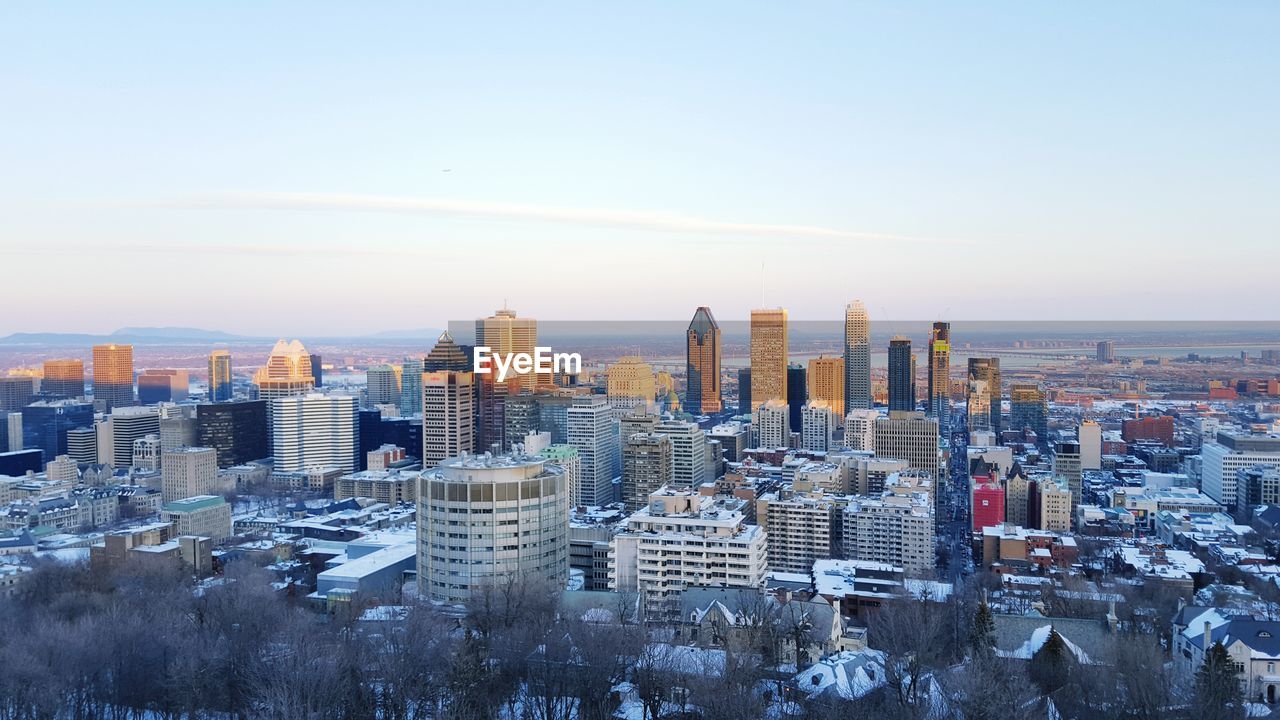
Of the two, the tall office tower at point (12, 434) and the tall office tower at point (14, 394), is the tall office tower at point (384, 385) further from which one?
the tall office tower at point (12, 434)

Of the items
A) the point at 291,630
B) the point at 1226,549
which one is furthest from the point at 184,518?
the point at 1226,549

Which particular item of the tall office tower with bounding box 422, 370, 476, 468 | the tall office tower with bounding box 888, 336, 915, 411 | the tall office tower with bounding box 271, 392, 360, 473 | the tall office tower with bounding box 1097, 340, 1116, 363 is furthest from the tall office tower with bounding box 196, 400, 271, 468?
the tall office tower with bounding box 1097, 340, 1116, 363

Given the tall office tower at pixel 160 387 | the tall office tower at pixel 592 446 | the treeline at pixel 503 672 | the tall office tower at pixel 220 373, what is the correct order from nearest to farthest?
the treeline at pixel 503 672 < the tall office tower at pixel 592 446 < the tall office tower at pixel 160 387 < the tall office tower at pixel 220 373

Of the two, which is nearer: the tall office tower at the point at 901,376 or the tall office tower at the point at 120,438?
the tall office tower at the point at 120,438

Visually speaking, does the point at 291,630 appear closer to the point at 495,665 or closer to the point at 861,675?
the point at 495,665

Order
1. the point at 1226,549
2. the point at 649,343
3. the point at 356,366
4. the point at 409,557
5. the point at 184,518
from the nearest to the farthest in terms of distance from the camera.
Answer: the point at 409,557, the point at 1226,549, the point at 184,518, the point at 649,343, the point at 356,366

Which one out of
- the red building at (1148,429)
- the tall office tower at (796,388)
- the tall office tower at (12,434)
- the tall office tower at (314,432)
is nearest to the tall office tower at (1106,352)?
the red building at (1148,429)
